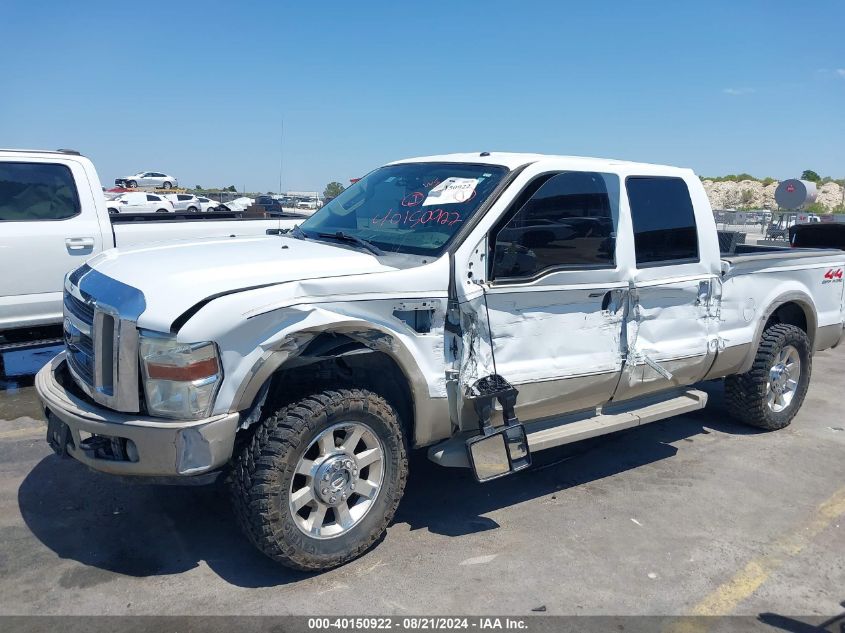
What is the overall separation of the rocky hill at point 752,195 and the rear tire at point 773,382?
62.6 meters

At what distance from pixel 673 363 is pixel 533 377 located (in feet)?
4.42

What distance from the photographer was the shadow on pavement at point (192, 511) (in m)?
3.63

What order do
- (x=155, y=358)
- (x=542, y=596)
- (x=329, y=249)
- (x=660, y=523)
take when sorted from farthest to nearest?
1. (x=660, y=523)
2. (x=329, y=249)
3. (x=542, y=596)
4. (x=155, y=358)

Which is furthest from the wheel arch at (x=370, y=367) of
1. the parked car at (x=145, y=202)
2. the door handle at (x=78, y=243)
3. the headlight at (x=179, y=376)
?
the parked car at (x=145, y=202)

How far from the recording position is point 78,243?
644cm

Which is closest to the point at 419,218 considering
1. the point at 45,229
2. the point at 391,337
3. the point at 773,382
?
the point at 391,337

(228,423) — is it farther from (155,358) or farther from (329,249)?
(329,249)

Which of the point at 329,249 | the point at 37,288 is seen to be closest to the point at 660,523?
the point at 329,249

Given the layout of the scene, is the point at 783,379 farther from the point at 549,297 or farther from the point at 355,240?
the point at 355,240

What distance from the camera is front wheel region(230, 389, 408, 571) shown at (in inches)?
129

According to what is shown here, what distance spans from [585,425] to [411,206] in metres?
1.75

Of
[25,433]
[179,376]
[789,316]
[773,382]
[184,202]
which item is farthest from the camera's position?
[184,202]

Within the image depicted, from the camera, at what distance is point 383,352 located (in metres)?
3.57

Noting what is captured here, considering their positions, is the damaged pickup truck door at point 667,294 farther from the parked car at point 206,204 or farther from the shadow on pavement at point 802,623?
the parked car at point 206,204
